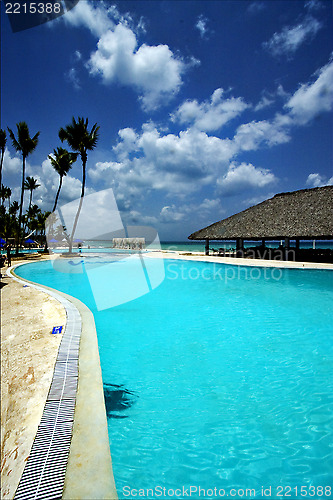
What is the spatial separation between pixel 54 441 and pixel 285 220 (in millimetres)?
22651

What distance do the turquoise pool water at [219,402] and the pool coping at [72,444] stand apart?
1.99ft

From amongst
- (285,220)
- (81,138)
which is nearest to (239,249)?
(285,220)

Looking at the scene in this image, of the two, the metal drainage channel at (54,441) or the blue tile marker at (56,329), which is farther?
the blue tile marker at (56,329)

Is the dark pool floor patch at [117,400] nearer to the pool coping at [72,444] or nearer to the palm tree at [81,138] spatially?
the pool coping at [72,444]

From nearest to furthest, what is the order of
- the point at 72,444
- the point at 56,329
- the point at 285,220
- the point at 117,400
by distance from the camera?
the point at 72,444, the point at 117,400, the point at 56,329, the point at 285,220

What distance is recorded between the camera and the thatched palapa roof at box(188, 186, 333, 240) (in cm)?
1931

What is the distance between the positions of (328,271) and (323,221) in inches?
220

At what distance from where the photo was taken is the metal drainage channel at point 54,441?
5.27 ft

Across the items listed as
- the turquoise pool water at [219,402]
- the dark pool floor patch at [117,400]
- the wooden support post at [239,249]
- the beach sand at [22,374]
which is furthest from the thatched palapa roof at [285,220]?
the dark pool floor patch at [117,400]

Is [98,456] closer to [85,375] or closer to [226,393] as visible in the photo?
[85,375]

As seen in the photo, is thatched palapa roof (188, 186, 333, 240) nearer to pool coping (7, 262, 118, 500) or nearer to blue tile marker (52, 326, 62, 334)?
blue tile marker (52, 326, 62, 334)

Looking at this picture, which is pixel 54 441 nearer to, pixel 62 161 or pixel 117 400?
pixel 117 400

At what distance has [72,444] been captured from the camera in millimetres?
1986

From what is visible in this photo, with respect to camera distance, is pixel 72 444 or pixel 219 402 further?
pixel 219 402
